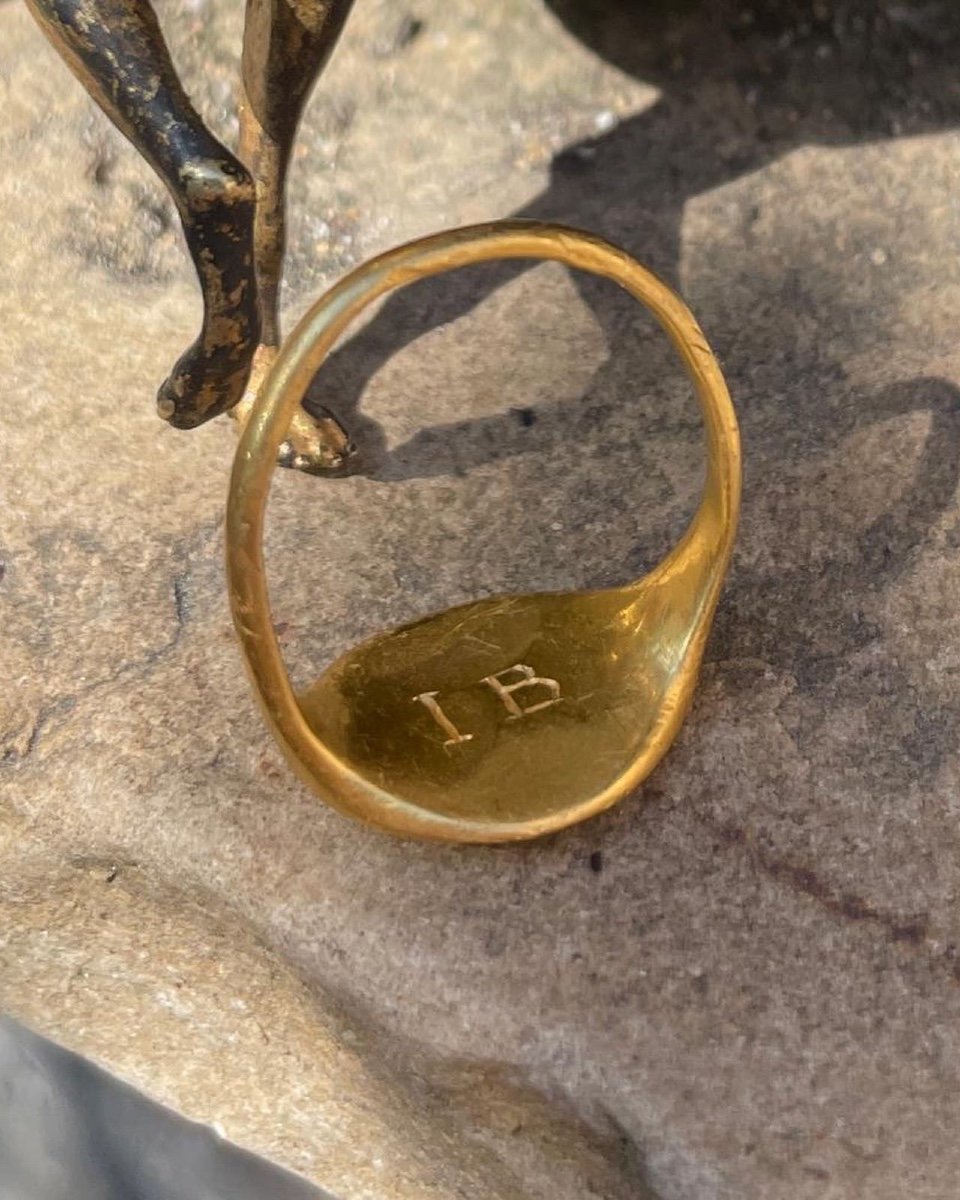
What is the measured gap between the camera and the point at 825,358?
103cm

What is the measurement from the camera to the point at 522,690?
79 cm

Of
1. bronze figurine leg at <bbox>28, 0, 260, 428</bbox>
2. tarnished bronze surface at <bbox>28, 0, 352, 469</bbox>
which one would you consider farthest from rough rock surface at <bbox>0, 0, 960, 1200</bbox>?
bronze figurine leg at <bbox>28, 0, 260, 428</bbox>

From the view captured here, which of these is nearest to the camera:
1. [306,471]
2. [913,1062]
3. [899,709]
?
[913,1062]

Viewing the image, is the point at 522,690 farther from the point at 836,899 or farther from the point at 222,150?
the point at 222,150

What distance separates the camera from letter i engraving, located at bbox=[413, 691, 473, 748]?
2.52ft

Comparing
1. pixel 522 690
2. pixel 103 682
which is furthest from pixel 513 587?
pixel 103 682

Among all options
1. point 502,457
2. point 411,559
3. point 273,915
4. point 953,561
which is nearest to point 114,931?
point 273,915

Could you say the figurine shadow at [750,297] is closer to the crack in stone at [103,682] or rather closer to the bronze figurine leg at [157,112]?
the crack in stone at [103,682]

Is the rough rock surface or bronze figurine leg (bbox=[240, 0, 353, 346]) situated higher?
bronze figurine leg (bbox=[240, 0, 353, 346])

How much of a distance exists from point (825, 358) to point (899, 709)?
0.32m

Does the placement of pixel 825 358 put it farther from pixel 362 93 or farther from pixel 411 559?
pixel 362 93

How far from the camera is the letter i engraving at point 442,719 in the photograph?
30.2 inches

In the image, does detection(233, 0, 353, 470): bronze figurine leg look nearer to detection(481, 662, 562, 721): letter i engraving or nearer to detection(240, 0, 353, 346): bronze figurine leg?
detection(240, 0, 353, 346): bronze figurine leg

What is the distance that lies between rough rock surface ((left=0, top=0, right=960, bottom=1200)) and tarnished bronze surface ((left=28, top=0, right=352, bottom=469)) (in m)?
0.12
